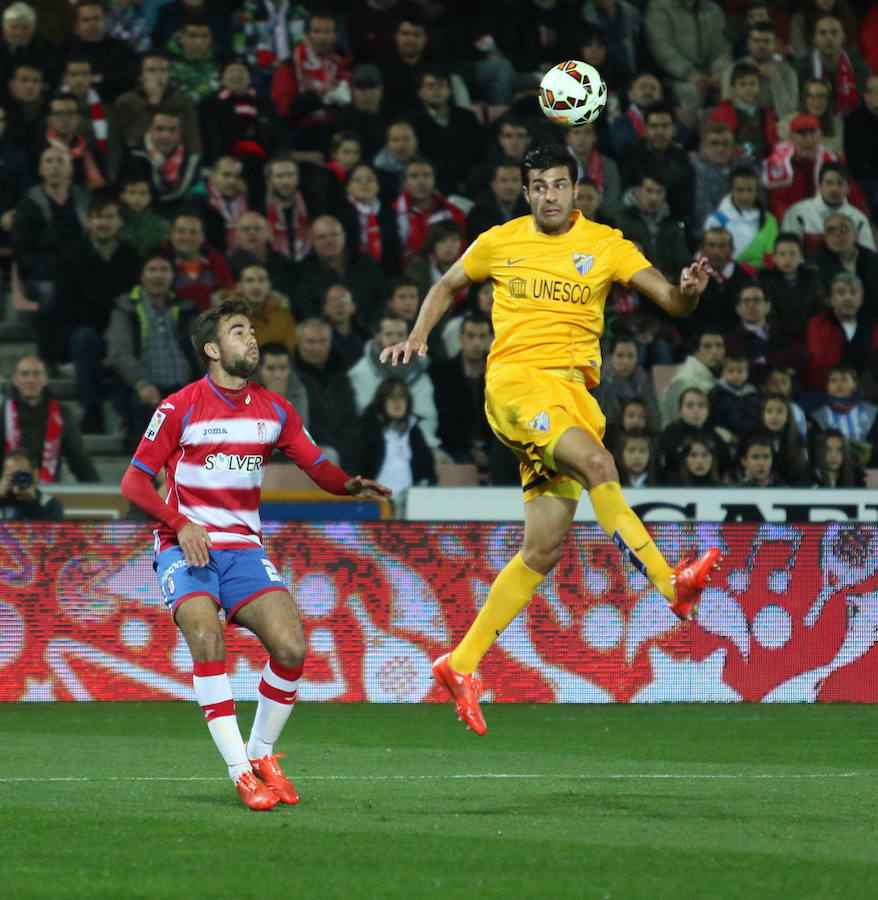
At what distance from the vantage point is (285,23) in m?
17.2

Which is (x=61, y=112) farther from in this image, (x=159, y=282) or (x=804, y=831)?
(x=804, y=831)

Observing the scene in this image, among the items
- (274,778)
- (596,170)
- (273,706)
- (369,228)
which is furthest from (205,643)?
(596,170)

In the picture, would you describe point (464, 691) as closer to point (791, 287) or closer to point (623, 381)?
point (623, 381)

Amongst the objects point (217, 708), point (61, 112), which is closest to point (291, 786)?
point (217, 708)

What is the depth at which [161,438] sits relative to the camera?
24.1 feet

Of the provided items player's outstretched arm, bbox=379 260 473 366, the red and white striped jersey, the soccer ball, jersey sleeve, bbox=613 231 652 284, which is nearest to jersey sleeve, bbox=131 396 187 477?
the red and white striped jersey

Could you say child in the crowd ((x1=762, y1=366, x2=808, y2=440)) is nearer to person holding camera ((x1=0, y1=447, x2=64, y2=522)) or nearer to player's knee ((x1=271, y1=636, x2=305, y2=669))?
person holding camera ((x1=0, y1=447, x2=64, y2=522))

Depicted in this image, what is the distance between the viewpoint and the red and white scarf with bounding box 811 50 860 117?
18.1m

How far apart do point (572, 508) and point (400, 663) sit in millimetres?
4408

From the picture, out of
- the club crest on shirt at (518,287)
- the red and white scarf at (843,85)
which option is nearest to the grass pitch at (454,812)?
the club crest on shirt at (518,287)

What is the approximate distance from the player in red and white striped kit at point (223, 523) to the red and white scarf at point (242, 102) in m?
8.78

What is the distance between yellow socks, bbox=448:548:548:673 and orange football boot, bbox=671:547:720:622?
3.30 ft

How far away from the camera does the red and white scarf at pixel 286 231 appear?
15.3m

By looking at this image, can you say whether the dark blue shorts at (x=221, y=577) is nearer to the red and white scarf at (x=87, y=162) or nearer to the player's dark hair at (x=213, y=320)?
the player's dark hair at (x=213, y=320)
